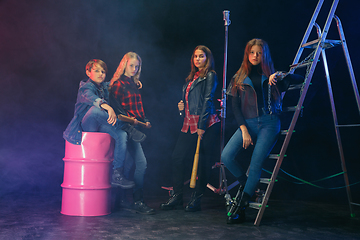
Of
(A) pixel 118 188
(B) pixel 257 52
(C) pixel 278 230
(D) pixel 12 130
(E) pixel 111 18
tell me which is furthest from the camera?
(E) pixel 111 18

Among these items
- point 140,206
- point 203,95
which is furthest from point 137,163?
point 203,95

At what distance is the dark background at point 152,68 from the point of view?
3.45 metres

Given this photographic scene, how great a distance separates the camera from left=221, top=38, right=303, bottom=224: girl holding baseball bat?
2.41 metres

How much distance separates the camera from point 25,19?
3785 mm

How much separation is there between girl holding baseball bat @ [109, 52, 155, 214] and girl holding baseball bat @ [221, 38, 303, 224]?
835 millimetres

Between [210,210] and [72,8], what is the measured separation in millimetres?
2986

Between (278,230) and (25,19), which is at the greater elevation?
(25,19)

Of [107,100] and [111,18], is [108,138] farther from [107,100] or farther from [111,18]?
[111,18]

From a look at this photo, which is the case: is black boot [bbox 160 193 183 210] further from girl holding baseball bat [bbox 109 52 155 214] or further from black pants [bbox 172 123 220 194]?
girl holding baseball bat [bbox 109 52 155 214]

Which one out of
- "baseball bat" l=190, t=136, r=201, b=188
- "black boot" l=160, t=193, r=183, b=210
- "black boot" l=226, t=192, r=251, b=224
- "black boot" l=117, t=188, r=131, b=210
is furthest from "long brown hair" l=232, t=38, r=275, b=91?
"black boot" l=117, t=188, r=131, b=210

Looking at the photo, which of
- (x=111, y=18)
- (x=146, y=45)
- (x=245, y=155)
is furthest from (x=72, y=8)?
(x=245, y=155)

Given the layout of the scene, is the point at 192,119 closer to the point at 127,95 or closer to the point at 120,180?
the point at 127,95

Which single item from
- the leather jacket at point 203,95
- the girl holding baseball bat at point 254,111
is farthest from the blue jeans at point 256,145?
the leather jacket at point 203,95

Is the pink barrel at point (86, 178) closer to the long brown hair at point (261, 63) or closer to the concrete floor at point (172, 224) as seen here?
the concrete floor at point (172, 224)
